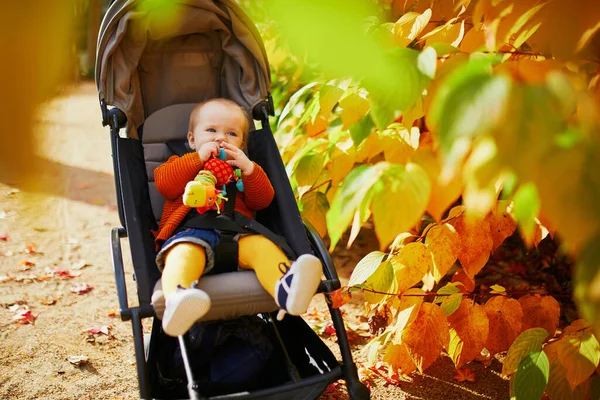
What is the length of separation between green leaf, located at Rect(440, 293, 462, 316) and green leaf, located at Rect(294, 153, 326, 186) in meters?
0.84

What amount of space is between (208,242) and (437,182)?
1335 millimetres

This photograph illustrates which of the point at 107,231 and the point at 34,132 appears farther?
the point at 107,231

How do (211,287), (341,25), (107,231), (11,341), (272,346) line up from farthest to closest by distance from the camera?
(107,231)
(11,341)
(272,346)
(211,287)
(341,25)

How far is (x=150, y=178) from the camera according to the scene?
2816 mm

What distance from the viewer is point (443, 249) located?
7.71 feet

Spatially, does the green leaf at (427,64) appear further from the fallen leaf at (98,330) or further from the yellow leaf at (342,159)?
the fallen leaf at (98,330)

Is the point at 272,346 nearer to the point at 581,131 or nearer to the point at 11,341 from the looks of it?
the point at 11,341

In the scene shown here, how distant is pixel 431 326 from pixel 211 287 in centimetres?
88

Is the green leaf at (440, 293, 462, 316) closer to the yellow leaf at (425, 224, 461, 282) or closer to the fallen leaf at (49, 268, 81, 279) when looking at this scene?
the yellow leaf at (425, 224, 461, 282)

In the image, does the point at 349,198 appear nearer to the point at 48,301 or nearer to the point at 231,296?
the point at 231,296

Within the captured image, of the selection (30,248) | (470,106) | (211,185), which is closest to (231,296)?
(211,185)

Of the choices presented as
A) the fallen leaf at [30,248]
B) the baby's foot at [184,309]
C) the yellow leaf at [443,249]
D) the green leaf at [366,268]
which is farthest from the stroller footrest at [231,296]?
the fallen leaf at [30,248]

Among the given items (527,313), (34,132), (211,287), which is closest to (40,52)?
(34,132)

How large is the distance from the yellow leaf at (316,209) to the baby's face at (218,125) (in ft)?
1.49
